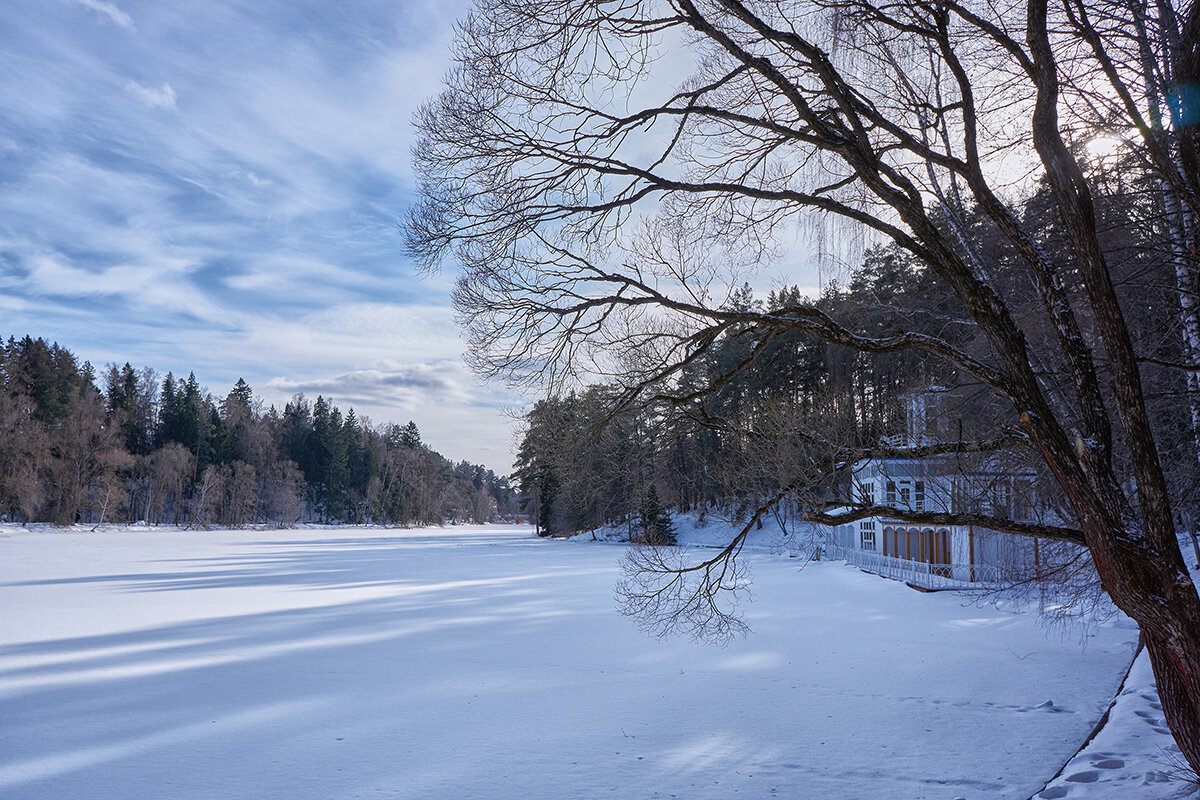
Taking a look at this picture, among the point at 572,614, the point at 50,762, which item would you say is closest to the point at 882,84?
the point at 50,762

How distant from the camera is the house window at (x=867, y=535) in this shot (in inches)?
1015

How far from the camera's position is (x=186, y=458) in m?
60.1

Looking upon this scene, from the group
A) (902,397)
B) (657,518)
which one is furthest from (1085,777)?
(657,518)

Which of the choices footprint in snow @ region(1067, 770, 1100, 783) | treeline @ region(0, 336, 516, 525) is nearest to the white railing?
footprint in snow @ region(1067, 770, 1100, 783)

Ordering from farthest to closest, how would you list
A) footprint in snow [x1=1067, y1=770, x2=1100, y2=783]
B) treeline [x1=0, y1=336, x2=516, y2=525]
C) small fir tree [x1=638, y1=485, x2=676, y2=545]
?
treeline [x1=0, y1=336, x2=516, y2=525], small fir tree [x1=638, y1=485, x2=676, y2=545], footprint in snow [x1=1067, y1=770, x2=1100, y2=783]

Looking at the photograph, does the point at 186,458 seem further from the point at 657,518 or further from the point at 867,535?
the point at 867,535

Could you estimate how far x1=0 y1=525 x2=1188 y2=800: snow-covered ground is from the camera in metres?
5.44

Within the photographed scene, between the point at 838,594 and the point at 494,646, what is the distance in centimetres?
969

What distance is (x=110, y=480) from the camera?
50.6 metres

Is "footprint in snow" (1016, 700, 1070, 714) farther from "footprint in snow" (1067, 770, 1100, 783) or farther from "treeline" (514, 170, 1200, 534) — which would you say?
"footprint in snow" (1067, 770, 1100, 783)

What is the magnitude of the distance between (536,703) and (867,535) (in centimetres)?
2153

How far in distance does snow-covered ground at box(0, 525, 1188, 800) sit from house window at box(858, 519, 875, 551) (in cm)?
1124

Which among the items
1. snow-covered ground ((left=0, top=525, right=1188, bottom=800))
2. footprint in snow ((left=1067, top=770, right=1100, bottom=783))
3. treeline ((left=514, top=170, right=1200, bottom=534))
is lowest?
Answer: snow-covered ground ((left=0, top=525, right=1188, bottom=800))

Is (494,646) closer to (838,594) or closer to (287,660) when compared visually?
(287,660)
